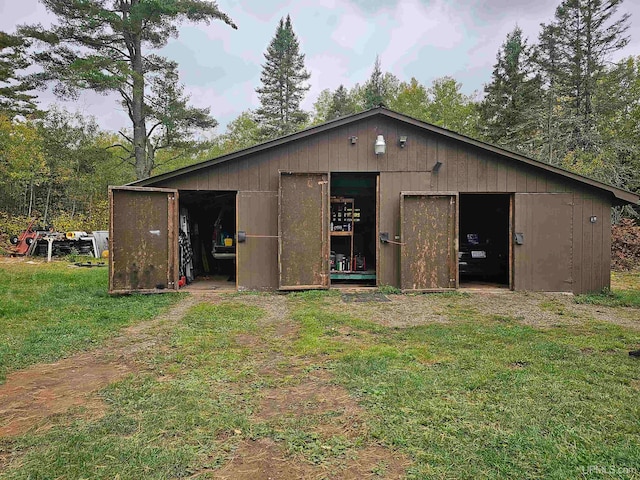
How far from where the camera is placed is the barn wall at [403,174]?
25.1 feet

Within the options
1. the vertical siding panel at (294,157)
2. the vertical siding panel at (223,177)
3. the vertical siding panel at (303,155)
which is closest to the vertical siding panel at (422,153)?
the vertical siding panel at (303,155)

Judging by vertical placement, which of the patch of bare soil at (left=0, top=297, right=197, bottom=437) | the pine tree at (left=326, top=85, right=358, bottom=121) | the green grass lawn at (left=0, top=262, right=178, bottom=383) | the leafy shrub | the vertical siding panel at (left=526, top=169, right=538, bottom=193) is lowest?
the patch of bare soil at (left=0, top=297, right=197, bottom=437)

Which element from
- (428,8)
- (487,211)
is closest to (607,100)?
(428,8)

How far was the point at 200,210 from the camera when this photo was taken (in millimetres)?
→ 10352

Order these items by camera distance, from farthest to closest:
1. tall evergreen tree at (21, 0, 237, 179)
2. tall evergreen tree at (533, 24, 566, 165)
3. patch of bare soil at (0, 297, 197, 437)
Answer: tall evergreen tree at (533, 24, 566, 165) → tall evergreen tree at (21, 0, 237, 179) → patch of bare soil at (0, 297, 197, 437)

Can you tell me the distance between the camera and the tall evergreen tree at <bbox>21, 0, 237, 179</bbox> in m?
13.0

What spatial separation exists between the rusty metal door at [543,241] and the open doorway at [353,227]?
9.80 feet

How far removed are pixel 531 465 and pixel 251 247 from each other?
20.8ft

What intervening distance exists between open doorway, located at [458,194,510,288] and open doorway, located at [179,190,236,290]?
5.45 metres

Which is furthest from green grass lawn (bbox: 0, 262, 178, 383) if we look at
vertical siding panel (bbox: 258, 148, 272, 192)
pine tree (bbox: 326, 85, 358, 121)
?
pine tree (bbox: 326, 85, 358, 121)

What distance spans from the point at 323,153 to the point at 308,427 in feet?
19.9

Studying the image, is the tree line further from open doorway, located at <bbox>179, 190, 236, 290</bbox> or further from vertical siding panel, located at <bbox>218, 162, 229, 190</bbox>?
vertical siding panel, located at <bbox>218, 162, 229, 190</bbox>

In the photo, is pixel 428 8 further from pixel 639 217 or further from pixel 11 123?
pixel 11 123

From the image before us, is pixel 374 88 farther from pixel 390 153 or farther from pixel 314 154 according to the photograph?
pixel 314 154
